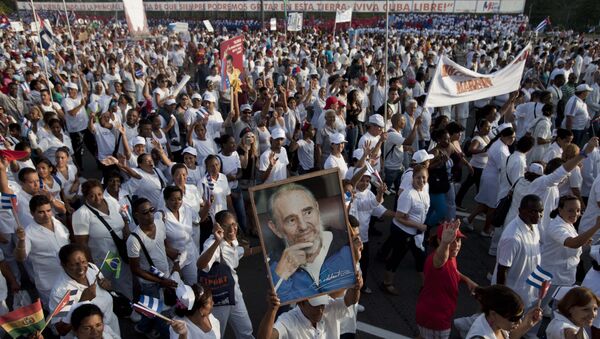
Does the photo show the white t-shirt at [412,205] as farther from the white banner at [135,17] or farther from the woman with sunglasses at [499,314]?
the white banner at [135,17]

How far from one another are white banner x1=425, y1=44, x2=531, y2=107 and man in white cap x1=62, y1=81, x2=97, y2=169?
632cm

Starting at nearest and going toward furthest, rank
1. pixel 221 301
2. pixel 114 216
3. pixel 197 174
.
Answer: pixel 221 301
pixel 114 216
pixel 197 174

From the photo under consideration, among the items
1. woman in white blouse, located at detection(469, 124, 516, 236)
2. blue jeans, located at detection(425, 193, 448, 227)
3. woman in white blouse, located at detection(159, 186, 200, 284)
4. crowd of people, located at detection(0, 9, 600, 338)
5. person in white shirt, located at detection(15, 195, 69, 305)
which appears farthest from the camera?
woman in white blouse, located at detection(469, 124, 516, 236)

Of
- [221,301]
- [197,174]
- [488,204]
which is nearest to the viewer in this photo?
[221,301]

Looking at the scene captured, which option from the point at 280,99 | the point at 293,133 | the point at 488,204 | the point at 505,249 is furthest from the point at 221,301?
the point at 280,99

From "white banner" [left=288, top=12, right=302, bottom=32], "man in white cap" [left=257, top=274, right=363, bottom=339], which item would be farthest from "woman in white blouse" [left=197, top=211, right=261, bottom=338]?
"white banner" [left=288, top=12, right=302, bottom=32]

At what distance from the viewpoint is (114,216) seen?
4.56m

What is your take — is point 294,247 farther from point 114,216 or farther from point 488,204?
point 488,204

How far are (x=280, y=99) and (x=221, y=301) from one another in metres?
5.93

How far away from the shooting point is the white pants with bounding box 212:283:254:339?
3875 millimetres

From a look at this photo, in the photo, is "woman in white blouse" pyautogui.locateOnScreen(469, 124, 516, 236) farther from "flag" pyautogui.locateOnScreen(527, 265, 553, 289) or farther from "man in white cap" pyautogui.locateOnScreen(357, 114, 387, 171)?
"flag" pyautogui.locateOnScreen(527, 265, 553, 289)

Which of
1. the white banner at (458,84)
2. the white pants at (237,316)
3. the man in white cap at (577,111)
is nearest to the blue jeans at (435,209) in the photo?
the white banner at (458,84)

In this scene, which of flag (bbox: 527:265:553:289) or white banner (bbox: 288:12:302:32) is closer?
flag (bbox: 527:265:553:289)

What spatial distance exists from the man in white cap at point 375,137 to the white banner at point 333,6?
86.4 ft
